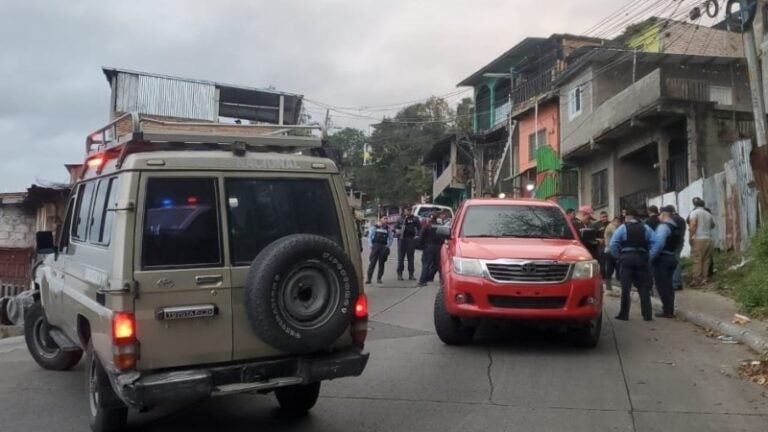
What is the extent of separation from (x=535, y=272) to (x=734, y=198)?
28.5 ft

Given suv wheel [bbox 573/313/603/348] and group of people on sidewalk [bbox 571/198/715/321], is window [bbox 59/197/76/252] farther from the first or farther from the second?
group of people on sidewalk [bbox 571/198/715/321]

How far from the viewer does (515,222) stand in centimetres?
907

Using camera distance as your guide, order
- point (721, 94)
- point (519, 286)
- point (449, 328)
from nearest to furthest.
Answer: point (519, 286) → point (449, 328) → point (721, 94)

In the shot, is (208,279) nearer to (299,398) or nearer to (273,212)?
(273,212)

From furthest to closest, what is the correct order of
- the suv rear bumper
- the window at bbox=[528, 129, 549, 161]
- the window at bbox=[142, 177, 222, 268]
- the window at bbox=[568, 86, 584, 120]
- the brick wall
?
the window at bbox=[528, 129, 549, 161]
the window at bbox=[568, 86, 584, 120]
the brick wall
the window at bbox=[142, 177, 222, 268]
the suv rear bumper

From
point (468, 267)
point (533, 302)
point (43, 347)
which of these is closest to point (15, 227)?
point (43, 347)

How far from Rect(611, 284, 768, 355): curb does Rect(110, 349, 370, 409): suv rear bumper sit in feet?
17.1

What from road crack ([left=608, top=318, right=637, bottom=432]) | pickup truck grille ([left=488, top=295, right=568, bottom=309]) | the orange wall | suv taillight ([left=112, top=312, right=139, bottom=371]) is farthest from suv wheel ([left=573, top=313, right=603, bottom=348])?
the orange wall

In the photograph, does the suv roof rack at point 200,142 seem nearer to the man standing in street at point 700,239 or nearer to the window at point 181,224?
the window at point 181,224

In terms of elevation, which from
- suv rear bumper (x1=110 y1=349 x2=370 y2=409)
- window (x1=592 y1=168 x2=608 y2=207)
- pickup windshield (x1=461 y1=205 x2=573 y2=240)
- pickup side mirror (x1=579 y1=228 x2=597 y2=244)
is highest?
window (x1=592 y1=168 x2=608 y2=207)

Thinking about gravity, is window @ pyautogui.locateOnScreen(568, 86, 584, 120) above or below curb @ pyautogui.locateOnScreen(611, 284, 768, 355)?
above

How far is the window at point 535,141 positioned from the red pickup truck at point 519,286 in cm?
2324

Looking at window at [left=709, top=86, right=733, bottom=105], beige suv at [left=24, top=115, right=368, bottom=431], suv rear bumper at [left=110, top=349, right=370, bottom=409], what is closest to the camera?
suv rear bumper at [left=110, top=349, right=370, bottom=409]

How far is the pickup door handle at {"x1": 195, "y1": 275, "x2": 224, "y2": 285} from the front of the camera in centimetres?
467
